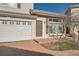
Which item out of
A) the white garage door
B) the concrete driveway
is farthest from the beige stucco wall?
the concrete driveway

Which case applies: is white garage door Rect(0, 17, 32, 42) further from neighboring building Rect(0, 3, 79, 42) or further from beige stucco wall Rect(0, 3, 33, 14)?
beige stucco wall Rect(0, 3, 33, 14)

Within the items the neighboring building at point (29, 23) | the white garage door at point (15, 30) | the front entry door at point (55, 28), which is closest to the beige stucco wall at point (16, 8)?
the neighboring building at point (29, 23)

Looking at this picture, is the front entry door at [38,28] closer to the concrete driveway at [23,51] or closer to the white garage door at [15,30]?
the white garage door at [15,30]

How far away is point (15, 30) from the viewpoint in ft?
73.3

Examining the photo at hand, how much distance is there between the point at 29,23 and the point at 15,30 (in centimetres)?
244

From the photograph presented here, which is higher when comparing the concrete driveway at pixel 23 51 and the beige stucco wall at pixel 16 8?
the beige stucco wall at pixel 16 8

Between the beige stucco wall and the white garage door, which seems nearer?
the white garage door

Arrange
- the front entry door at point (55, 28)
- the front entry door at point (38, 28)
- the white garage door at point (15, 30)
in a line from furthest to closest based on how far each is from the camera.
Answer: the front entry door at point (55, 28) < the front entry door at point (38, 28) < the white garage door at point (15, 30)

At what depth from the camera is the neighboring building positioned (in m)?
21.6

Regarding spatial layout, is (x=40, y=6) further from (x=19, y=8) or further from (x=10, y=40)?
(x=10, y=40)

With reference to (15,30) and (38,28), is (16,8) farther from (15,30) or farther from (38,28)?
(38,28)

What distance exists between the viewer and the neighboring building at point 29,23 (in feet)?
70.7

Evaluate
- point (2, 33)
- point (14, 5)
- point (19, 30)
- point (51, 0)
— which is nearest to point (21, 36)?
point (19, 30)

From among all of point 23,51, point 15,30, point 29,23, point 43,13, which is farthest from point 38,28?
point 23,51
